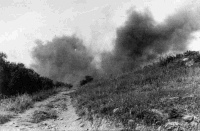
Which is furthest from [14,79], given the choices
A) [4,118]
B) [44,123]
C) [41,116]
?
[44,123]

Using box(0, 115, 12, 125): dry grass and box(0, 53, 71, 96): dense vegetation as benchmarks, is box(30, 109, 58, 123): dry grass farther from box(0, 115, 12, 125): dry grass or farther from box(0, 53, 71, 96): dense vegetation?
box(0, 53, 71, 96): dense vegetation

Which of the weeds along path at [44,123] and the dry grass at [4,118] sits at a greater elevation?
the dry grass at [4,118]

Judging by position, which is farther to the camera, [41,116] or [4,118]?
[41,116]

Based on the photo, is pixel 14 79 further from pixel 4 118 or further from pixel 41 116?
pixel 41 116

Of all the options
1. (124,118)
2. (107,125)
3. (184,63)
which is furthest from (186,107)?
(184,63)

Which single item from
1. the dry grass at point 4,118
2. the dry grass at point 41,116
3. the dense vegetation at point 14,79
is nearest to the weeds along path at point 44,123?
the dry grass at point 41,116

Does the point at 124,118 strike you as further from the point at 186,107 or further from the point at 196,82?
the point at 196,82

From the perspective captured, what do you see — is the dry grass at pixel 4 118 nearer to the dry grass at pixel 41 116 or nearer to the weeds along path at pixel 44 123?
the weeds along path at pixel 44 123

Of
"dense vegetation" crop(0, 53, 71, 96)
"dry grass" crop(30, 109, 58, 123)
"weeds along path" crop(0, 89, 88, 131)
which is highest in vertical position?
"dense vegetation" crop(0, 53, 71, 96)

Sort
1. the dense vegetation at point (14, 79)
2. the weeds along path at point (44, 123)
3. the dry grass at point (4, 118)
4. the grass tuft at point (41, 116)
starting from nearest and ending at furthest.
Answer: the weeds along path at point (44, 123) → the dry grass at point (4, 118) → the grass tuft at point (41, 116) → the dense vegetation at point (14, 79)

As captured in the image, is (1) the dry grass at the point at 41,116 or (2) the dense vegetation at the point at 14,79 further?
(2) the dense vegetation at the point at 14,79

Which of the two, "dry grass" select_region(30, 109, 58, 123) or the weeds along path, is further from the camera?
"dry grass" select_region(30, 109, 58, 123)

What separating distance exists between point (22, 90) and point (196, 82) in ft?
50.0

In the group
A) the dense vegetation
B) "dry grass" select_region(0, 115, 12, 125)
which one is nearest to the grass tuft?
"dry grass" select_region(0, 115, 12, 125)
